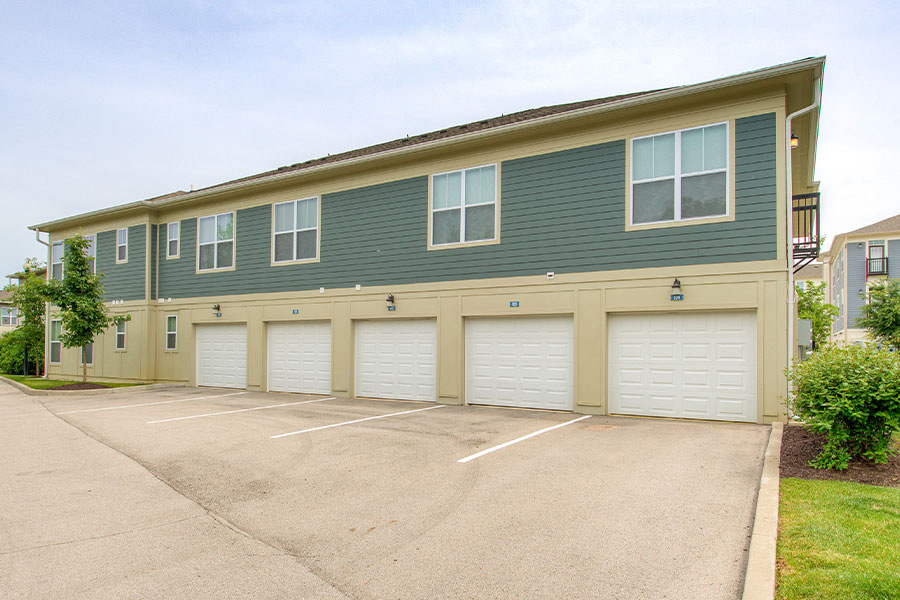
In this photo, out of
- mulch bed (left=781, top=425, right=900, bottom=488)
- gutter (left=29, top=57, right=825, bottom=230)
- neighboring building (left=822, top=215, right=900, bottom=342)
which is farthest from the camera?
neighboring building (left=822, top=215, right=900, bottom=342)

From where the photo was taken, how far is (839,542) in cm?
388

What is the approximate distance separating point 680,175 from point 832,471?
6.10 metres

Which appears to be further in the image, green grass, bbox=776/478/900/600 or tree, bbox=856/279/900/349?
tree, bbox=856/279/900/349

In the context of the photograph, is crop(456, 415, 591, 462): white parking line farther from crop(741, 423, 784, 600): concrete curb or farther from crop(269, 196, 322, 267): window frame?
crop(269, 196, 322, 267): window frame

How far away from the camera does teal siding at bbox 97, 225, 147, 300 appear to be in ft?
63.0

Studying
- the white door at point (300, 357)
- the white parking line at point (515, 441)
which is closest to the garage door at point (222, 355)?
the white door at point (300, 357)

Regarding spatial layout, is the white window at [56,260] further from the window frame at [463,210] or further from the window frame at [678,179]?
the window frame at [678,179]

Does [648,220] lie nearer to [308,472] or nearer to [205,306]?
[308,472]

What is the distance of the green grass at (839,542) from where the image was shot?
127 inches

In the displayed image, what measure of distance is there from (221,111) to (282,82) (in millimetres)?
5170

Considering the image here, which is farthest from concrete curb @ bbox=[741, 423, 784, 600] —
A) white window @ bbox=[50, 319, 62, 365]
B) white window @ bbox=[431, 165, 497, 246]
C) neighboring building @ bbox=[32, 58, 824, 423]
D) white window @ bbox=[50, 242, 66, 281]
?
white window @ bbox=[50, 319, 62, 365]

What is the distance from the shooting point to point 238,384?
1694cm

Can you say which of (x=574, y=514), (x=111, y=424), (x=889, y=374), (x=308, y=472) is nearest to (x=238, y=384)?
(x=111, y=424)

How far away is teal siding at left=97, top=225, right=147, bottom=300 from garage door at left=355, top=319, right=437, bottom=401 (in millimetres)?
9657
